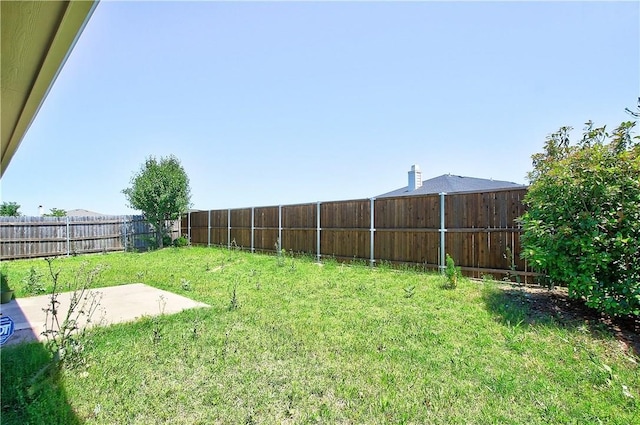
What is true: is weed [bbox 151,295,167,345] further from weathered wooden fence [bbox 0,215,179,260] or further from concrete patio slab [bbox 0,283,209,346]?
weathered wooden fence [bbox 0,215,179,260]

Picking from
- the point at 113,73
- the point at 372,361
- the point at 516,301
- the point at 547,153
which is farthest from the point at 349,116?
the point at 372,361

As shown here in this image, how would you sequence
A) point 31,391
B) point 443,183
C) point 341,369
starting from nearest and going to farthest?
point 31,391 → point 341,369 → point 443,183

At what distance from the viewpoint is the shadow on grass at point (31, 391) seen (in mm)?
2109

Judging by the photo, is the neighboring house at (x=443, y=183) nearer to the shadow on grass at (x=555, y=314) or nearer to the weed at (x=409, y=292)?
the weed at (x=409, y=292)

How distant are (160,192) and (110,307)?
10181 millimetres

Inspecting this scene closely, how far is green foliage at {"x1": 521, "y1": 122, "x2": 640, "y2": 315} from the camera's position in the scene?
3.53 metres

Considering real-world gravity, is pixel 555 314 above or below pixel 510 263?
below

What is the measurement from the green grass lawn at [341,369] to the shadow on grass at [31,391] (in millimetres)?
12

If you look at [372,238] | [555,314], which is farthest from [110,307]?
[555,314]

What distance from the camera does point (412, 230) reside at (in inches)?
274

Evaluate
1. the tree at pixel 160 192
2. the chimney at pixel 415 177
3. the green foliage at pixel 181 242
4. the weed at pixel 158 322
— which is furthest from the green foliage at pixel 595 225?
the green foliage at pixel 181 242

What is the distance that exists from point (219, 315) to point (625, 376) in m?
4.11

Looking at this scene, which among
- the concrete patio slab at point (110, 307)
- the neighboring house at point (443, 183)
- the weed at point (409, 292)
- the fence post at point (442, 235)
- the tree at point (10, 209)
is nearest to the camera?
the concrete patio slab at point (110, 307)

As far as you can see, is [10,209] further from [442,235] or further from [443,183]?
[442,235]
